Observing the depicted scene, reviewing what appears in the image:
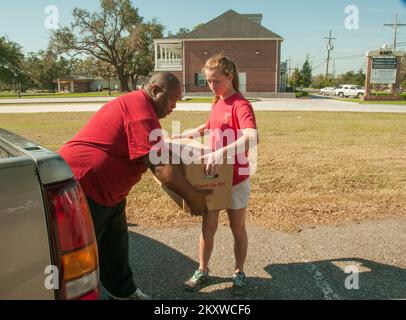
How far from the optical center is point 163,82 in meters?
2.57

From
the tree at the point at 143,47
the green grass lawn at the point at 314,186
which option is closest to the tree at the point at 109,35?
the tree at the point at 143,47

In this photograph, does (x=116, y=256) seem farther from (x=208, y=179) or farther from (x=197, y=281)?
(x=208, y=179)

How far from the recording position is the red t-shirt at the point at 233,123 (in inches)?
117

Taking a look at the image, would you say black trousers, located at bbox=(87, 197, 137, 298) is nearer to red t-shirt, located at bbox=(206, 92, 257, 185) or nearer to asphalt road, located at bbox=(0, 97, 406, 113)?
red t-shirt, located at bbox=(206, 92, 257, 185)

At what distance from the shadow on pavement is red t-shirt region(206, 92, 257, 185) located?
96 cm

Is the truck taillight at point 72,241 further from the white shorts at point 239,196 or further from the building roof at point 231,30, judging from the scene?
the building roof at point 231,30

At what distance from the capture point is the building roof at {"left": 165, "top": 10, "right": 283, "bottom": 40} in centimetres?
4794

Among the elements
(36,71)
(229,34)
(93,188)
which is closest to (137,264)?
(93,188)

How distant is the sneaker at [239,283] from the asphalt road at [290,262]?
5cm

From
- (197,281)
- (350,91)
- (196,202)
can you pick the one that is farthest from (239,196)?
(350,91)

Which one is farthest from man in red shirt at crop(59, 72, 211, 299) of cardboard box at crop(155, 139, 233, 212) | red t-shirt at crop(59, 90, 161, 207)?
cardboard box at crop(155, 139, 233, 212)

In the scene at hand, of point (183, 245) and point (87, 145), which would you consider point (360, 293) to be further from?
point (87, 145)

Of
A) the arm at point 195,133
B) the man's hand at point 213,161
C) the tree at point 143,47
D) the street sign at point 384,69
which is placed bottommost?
the man's hand at point 213,161
